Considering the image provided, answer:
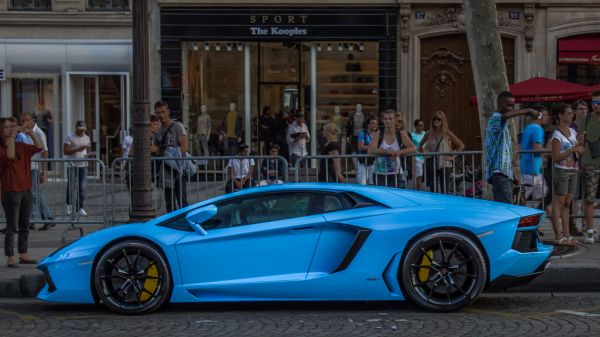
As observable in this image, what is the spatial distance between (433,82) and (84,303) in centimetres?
Answer: 1529

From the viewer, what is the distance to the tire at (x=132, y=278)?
345 inches

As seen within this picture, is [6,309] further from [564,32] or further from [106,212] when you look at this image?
[564,32]

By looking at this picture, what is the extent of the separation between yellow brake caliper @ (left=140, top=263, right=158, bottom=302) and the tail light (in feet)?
10.1

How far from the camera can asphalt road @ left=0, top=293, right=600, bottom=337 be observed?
802cm

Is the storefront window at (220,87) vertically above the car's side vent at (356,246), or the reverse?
the storefront window at (220,87)

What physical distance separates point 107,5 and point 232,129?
3.91 meters

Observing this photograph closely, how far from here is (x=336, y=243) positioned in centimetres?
870

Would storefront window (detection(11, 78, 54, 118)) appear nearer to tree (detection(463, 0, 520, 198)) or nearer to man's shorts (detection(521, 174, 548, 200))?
man's shorts (detection(521, 174, 548, 200))

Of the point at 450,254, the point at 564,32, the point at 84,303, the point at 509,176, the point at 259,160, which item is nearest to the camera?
the point at 450,254

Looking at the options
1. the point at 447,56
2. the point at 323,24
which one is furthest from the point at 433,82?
the point at 323,24

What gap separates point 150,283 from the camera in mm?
8805

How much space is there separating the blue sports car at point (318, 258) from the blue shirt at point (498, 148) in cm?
219

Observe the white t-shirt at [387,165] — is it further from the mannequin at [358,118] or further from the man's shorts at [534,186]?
the mannequin at [358,118]

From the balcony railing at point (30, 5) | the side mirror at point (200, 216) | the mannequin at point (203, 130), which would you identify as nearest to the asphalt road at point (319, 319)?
the side mirror at point (200, 216)
